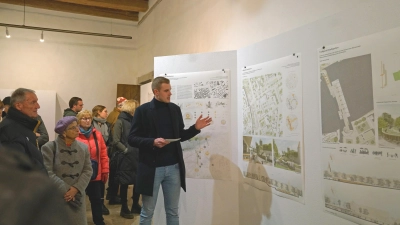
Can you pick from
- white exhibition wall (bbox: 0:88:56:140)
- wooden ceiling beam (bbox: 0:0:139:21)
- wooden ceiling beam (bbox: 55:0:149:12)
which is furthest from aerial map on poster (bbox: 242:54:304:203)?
wooden ceiling beam (bbox: 0:0:139:21)

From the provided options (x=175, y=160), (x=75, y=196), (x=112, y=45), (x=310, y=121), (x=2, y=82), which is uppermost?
(x=112, y=45)

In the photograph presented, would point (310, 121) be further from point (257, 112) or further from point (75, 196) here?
point (75, 196)

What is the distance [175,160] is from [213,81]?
2.97ft

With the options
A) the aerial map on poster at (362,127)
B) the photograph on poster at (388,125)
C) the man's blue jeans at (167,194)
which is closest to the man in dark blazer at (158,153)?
the man's blue jeans at (167,194)

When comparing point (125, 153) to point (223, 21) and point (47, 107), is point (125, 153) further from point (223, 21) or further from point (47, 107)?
point (47, 107)

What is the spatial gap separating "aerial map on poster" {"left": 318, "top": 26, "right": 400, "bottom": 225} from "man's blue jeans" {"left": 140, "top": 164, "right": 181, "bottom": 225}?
1.25 meters

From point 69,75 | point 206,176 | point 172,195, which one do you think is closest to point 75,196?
point 172,195

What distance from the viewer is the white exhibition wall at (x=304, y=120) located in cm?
188

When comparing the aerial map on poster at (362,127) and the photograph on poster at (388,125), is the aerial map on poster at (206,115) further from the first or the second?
the photograph on poster at (388,125)

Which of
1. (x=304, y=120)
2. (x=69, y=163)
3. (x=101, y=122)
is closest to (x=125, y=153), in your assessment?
(x=101, y=122)

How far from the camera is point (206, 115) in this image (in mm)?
3148

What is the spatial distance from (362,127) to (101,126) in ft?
11.7

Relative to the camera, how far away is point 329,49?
6.64 ft

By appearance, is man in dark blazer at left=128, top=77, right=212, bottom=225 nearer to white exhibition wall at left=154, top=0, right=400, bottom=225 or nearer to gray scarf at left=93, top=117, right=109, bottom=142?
white exhibition wall at left=154, top=0, right=400, bottom=225
